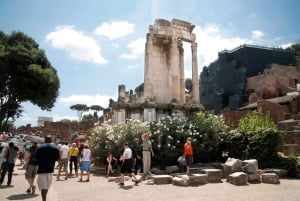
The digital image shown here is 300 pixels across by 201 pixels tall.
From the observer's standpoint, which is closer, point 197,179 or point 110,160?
point 197,179

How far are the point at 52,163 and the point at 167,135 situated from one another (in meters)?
7.60

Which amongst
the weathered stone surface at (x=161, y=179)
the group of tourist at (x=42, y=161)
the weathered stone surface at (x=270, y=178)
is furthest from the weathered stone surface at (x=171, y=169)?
the weathered stone surface at (x=270, y=178)

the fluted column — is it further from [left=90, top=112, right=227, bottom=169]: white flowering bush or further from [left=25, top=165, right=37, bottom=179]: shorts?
[left=25, top=165, right=37, bottom=179]: shorts

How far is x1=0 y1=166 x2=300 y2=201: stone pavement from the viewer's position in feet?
29.2

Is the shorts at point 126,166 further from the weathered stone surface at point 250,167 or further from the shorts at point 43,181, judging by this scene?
the weathered stone surface at point 250,167

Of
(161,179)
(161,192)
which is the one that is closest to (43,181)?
(161,192)

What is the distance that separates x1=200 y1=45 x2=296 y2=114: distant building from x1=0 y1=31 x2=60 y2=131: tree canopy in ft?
101

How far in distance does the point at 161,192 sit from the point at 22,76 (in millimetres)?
25910

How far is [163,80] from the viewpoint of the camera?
59.6 feet

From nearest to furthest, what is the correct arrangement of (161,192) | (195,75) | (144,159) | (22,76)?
1. (161,192)
2. (144,159)
3. (195,75)
4. (22,76)

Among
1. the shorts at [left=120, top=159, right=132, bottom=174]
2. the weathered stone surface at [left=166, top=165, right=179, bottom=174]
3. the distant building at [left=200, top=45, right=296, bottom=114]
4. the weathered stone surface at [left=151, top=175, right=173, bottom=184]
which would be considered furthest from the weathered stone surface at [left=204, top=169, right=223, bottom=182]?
the distant building at [left=200, top=45, right=296, bottom=114]

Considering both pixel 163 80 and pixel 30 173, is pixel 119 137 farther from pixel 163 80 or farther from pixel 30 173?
pixel 30 173

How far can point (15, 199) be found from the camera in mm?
8859

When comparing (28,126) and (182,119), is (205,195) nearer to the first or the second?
(182,119)
